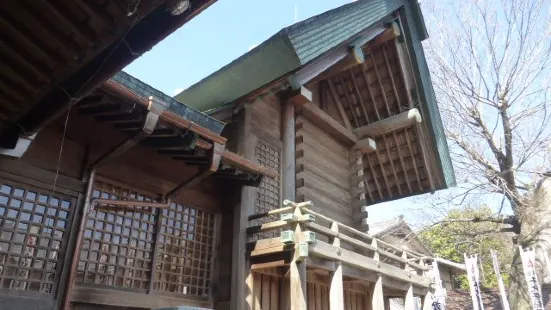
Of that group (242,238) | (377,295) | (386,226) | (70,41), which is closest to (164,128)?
(70,41)

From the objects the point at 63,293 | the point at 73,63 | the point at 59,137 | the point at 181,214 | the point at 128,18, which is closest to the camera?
the point at 128,18

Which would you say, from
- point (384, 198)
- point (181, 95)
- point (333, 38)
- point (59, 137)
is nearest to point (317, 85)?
point (333, 38)

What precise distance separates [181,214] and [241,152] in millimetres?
1633

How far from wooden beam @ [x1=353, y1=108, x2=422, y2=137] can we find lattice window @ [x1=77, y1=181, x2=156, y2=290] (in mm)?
6845

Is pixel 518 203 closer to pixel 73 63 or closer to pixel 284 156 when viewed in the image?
pixel 284 156

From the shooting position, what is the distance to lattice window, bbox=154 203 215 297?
252 inches

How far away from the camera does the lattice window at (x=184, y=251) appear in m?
6.40

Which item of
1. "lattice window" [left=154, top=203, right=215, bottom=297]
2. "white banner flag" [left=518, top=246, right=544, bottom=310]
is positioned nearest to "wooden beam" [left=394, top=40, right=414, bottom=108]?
"white banner flag" [left=518, top=246, right=544, bottom=310]

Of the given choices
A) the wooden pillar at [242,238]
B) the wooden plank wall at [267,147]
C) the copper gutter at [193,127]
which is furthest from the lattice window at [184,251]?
the copper gutter at [193,127]

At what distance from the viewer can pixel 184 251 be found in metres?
6.72

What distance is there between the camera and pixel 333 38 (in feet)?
28.5

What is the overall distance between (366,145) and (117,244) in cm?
731

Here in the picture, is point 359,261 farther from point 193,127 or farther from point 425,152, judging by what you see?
point 425,152

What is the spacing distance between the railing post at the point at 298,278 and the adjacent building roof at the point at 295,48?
292 centimetres
